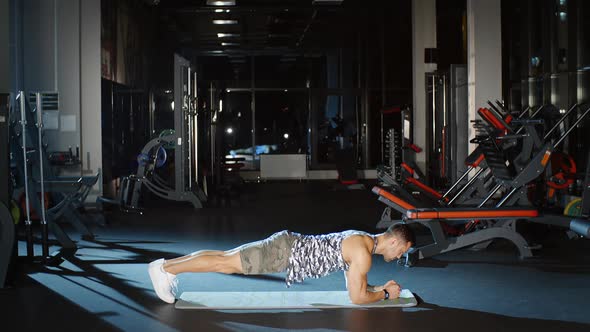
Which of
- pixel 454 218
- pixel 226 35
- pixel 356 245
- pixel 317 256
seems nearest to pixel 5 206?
pixel 317 256

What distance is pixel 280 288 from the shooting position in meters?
5.29

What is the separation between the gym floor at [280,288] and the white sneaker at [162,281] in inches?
3.0

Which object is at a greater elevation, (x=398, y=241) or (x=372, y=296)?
(x=398, y=241)

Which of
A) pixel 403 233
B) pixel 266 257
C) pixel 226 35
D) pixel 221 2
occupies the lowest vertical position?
pixel 266 257

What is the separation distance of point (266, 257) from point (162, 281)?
2.37ft

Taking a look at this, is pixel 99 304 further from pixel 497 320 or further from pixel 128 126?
pixel 128 126

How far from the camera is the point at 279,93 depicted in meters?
18.6

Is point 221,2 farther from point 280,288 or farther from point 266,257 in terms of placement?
point 266,257

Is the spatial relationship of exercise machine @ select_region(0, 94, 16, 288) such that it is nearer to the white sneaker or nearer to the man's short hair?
the white sneaker

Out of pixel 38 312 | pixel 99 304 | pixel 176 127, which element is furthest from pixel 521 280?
pixel 176 127

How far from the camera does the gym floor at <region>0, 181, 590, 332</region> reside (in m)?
4.29

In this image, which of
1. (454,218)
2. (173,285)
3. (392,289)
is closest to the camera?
(392,289)

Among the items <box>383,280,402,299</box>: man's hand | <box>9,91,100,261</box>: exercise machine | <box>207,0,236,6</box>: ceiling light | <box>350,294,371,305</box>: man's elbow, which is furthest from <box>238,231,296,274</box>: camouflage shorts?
<box>207,0,236,6</box>: ceiling light

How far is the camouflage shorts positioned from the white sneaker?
0.55m
